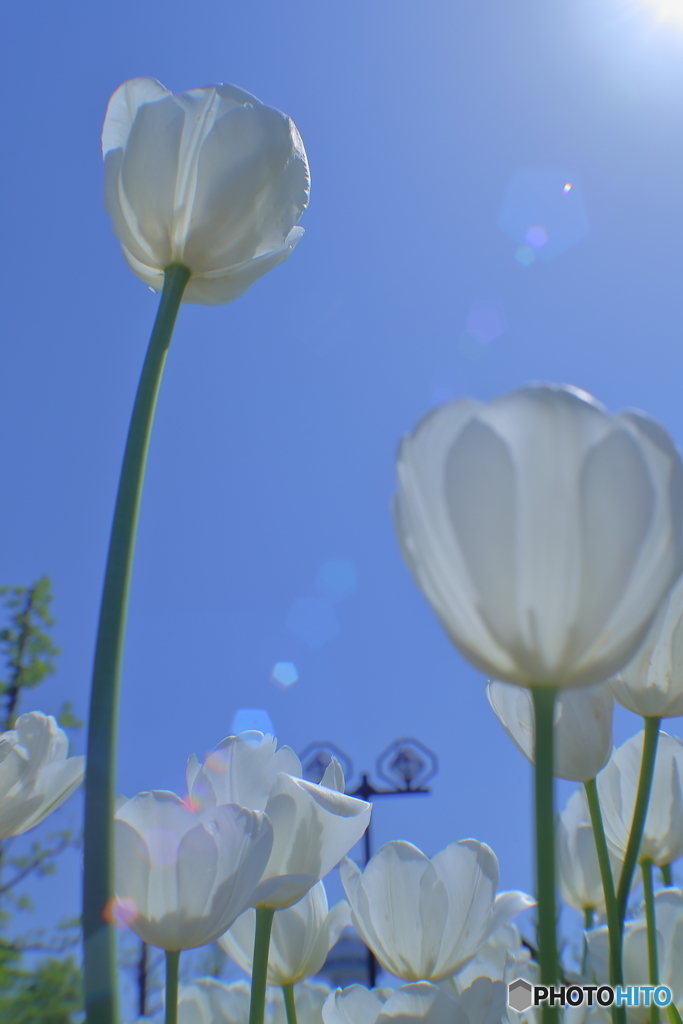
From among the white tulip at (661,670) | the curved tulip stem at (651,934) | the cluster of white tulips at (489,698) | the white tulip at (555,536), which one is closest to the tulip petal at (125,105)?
the cluster of white tulips at (489,698)

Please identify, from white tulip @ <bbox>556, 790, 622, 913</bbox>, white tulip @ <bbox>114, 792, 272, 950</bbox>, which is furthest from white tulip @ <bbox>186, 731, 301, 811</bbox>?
white tulip @ <bbox>556, 790, 622, 913</bbox>

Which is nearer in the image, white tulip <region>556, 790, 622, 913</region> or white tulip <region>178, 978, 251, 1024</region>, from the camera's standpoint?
white tulip <region>178, 978, 251, 1024</region>

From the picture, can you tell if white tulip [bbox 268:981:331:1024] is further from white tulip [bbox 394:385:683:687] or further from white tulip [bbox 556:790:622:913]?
white tulip [bbox 394:385:683:687]

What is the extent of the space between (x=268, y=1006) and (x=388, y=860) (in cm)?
29

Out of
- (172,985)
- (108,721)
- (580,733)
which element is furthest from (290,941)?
(108,721)

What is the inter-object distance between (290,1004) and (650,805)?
1.47ft

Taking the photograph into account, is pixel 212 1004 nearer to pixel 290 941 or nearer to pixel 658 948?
pixel 290 941

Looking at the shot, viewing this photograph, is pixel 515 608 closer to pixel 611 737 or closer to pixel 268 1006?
pixel 611 737

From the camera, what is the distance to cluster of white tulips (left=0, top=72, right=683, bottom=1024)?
0.36 meters

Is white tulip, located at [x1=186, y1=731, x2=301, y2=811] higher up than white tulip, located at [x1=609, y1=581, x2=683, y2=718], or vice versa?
white tulip, located at [x1=609, y1=581, x2=683, y2=718]

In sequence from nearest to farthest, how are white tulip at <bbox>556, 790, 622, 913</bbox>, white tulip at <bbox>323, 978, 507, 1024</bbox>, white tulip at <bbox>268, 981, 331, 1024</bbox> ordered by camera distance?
white tulip at <bbox>323, 978, 507, 1024</bbox>
white tulip at <bbox>268, 981, 331, 1024</bbox>
white tulip at <bbox>556, 790, 622, 913</bbox>

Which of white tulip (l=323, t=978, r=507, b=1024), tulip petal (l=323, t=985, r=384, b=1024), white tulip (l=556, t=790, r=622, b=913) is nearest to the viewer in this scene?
white tulip (l=323, t=978, r=507, b=1024)

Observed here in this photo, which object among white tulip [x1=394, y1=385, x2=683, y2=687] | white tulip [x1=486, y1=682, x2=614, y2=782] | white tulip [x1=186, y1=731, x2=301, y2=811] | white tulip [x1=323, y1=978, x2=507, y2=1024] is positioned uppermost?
white tulip [x1=394, y1=385, x2=683, y2=687]

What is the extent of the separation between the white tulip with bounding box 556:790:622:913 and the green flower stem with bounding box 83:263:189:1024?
31.8 inches
